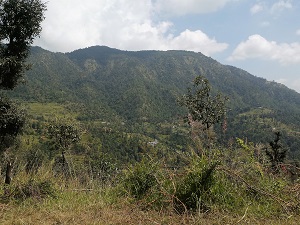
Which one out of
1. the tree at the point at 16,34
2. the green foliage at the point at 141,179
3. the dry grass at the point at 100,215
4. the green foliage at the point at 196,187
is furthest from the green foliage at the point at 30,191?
the tree at the point at 16,34

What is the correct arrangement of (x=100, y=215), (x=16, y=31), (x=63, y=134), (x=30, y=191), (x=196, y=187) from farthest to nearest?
(x=63, y=134) → (x=16, y=31) → (x=30, y=191) → (x=196, y=187) → (x=100, y=215)

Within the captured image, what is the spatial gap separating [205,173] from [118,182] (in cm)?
203

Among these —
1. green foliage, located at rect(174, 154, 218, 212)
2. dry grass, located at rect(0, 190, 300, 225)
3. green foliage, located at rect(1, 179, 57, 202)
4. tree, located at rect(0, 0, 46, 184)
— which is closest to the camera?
dry grass, located at rect(0, 190, 300, 225)

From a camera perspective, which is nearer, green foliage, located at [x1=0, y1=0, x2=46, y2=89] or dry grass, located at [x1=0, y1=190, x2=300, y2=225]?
dry grass, located at [x1=0, y1=190, x2=300, y2=225]

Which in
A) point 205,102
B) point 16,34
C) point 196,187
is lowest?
point 196,187

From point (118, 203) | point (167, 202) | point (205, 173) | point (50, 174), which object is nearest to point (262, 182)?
point (205, 173)

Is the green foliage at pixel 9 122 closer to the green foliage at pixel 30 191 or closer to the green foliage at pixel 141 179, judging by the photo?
the green foliage at pixel 30 191

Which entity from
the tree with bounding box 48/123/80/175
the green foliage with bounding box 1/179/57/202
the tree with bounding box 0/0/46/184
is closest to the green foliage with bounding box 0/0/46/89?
the tree with bounding box 0/0/46/184

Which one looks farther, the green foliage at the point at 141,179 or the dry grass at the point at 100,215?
the green foliage at the point at 141,179

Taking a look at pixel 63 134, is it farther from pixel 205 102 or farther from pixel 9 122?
pixel 9 122

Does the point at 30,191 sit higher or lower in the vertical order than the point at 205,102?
lower

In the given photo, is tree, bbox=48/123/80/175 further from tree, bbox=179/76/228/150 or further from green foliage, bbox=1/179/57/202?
green foliage, bbox=1/179/57/202

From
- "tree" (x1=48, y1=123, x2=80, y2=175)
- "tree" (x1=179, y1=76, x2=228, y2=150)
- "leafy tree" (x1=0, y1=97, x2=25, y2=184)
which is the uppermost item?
"tree" (x1=179, y1=76, x2=228, y2=150)

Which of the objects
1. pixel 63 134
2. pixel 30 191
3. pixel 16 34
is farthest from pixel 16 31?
pixel 63 134
